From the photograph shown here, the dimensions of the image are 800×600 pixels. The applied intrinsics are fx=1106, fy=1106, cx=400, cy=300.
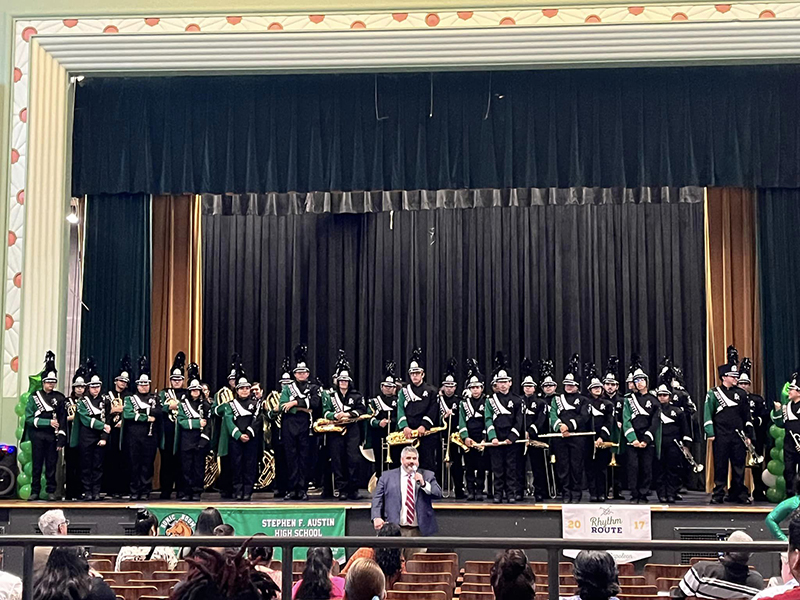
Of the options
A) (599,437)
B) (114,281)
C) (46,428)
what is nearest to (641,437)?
(599,437)

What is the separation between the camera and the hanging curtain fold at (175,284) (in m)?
13.7

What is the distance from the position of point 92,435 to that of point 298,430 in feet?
6.79

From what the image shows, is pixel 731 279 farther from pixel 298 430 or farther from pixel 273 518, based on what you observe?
pixel 273 518

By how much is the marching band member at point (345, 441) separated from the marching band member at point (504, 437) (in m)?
1.34

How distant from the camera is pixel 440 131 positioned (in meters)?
12.2

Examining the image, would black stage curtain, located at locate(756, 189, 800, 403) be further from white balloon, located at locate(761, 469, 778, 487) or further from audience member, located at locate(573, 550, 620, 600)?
audience member, located at locate(573, 550, 620, 600)

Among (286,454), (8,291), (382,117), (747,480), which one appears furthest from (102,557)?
(747,480)

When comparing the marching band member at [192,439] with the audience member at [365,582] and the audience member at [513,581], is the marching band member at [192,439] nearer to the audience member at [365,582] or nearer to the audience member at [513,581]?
the audience member at [365,582]

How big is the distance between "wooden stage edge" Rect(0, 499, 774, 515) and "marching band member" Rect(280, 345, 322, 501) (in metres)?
0.40

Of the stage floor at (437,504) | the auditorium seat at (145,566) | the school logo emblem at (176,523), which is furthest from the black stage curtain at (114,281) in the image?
the auditorium seat at (145,566)

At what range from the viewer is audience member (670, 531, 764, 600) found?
4.49m

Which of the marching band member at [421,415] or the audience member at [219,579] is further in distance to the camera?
the marching band member at [421,415]

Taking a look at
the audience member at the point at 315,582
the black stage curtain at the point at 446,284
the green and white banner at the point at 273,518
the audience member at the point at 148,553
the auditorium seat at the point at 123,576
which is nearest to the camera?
the audience member at the point at 315,582

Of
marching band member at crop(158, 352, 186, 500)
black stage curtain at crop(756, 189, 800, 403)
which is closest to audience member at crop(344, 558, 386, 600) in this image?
marching band member at crop(158, 352, 186, 500)
